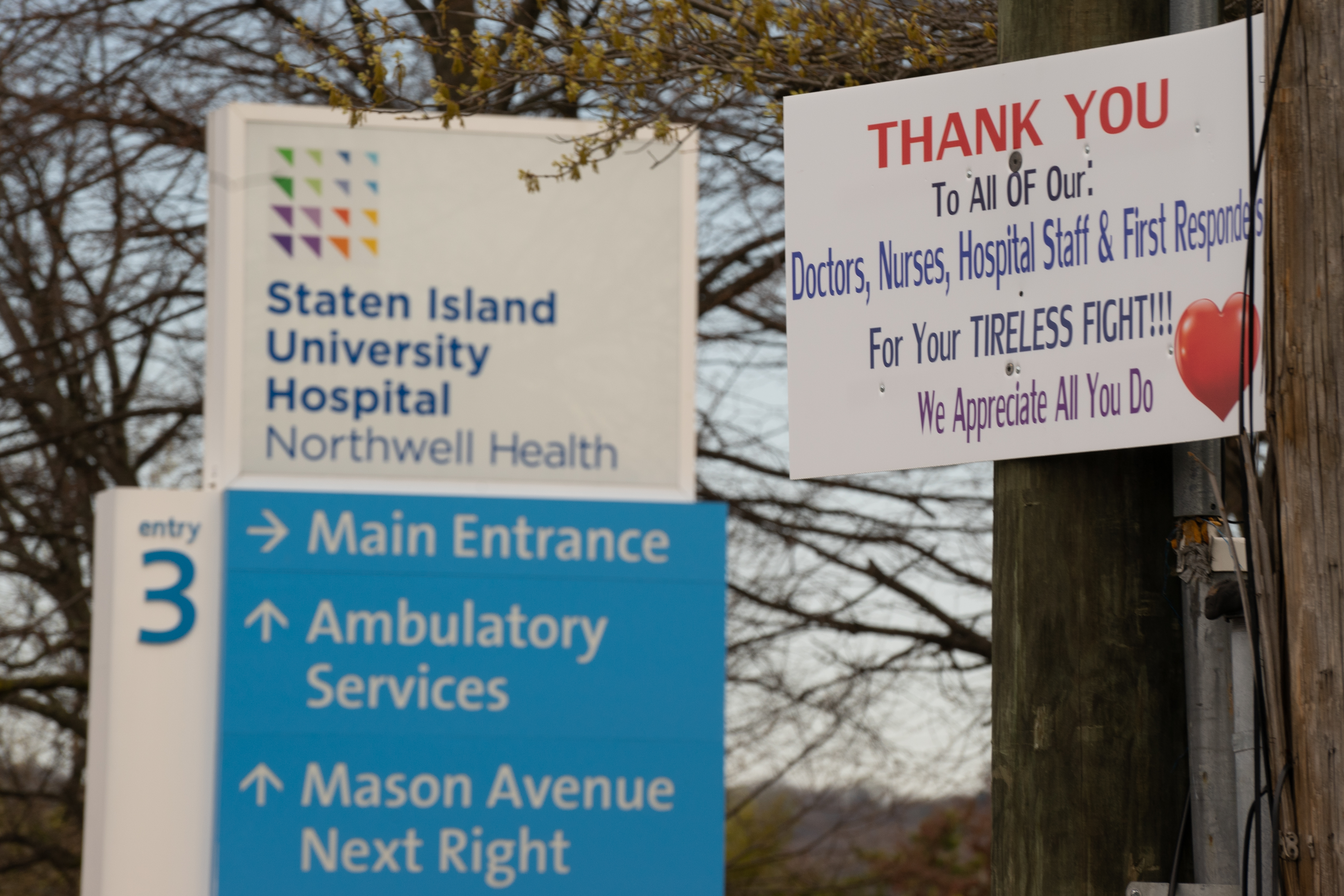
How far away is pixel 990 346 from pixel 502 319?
15.1 ft

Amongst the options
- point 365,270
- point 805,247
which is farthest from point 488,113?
point 805,247

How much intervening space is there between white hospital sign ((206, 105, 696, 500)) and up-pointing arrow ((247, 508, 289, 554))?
165 millimetres

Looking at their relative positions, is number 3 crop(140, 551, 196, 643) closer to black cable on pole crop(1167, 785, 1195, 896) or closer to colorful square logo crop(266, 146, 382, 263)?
colorful square logo crop(266, 146, 382, 263)

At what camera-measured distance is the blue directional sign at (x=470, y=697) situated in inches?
271

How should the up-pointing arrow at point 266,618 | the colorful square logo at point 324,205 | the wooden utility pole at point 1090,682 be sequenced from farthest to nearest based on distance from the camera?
the colorful square logo at point 324,205 → the up-pointing arrow at point 266,618 → the wooden utility pole at point 1090,682

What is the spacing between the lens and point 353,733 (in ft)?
22.7

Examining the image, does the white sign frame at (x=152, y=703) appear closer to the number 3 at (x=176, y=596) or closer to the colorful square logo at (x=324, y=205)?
the number 3 at (x=176, y=596)

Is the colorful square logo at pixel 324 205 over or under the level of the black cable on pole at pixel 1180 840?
over

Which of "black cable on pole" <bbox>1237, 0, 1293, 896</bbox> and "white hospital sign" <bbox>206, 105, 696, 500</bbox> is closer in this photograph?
"black cable on pole" <bbox>1237, 0, 1293, 896</bbox>

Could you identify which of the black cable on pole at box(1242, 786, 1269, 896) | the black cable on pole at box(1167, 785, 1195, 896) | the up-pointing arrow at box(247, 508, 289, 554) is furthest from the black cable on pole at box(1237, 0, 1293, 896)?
the up-pointing arrow at box(247, 508, 289, 554)

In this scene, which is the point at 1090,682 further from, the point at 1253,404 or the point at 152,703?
the point at 152,703

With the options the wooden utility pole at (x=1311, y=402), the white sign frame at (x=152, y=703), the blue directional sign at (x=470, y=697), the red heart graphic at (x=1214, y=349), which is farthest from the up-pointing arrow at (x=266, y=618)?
the wooden utility pole at (x=1311, y=402)

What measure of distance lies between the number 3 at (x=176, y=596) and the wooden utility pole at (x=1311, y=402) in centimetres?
531

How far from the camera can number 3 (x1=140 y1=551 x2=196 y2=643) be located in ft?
22.6
